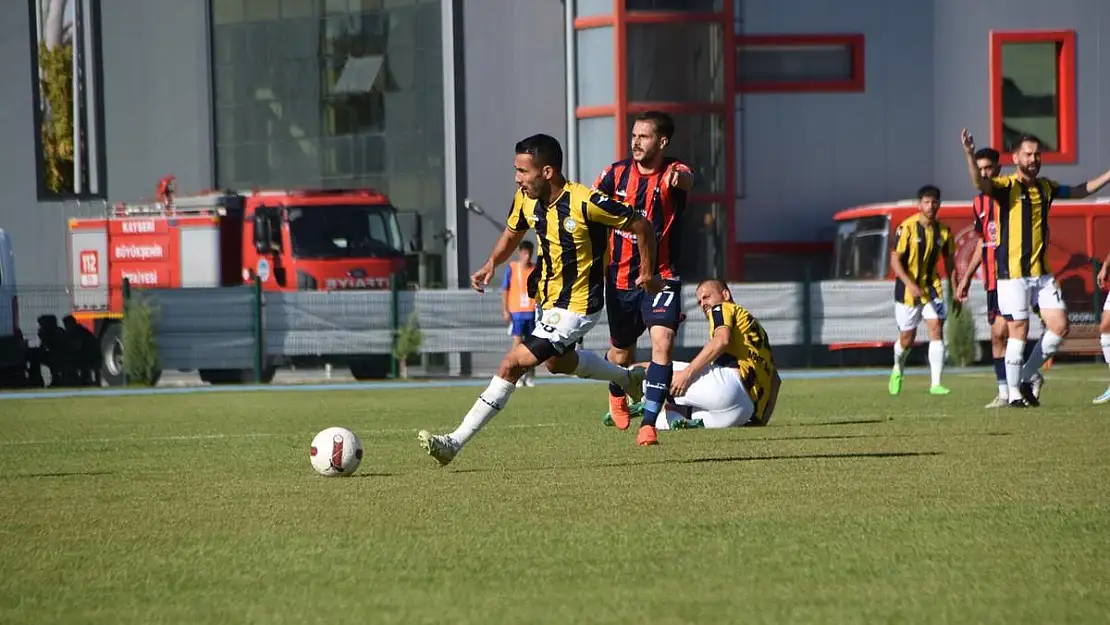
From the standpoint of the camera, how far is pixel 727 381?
42.8 ft

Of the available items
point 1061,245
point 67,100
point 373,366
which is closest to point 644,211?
point 373,366

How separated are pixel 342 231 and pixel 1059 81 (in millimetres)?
15787

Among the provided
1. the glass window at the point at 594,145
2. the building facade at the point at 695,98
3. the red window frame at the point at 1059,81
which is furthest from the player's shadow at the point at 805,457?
the red window frame at the point at 1059,81

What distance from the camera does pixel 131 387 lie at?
2586 cm

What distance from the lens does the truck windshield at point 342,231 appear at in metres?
28.4

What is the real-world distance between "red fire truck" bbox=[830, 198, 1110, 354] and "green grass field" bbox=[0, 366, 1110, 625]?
603 inches

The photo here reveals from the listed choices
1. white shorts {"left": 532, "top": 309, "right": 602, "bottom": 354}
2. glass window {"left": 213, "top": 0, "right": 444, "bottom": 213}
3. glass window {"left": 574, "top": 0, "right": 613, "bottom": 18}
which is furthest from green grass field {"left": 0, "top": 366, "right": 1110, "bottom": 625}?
glass window {"left": 213, "top": 0, "right": 444, "bottom": 213}

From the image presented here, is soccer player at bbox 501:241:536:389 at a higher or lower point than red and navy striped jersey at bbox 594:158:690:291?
lower

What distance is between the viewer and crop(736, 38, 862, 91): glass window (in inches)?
1366

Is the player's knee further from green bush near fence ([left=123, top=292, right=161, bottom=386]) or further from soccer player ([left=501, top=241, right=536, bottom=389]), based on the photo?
green bush near fence ([left=123, top=292, right=161, bottom=386])

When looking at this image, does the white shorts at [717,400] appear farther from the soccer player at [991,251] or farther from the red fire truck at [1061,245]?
the red fire truck at [1061,245]

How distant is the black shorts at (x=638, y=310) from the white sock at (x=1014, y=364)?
14.1 ft

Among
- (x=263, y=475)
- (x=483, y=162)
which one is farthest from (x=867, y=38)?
(x=263, y=475)

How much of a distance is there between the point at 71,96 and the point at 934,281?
26073 mm
